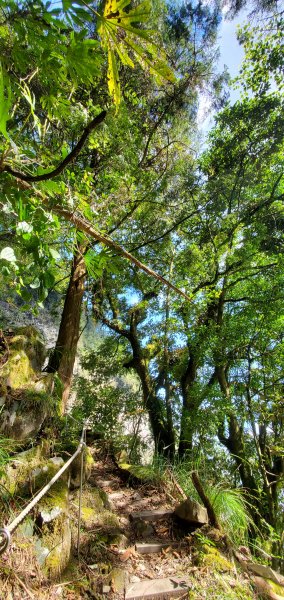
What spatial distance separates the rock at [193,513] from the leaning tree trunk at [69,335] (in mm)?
1828

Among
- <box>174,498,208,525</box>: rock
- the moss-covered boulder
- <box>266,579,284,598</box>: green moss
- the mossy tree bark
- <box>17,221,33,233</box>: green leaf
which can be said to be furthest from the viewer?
the mossy tree bark

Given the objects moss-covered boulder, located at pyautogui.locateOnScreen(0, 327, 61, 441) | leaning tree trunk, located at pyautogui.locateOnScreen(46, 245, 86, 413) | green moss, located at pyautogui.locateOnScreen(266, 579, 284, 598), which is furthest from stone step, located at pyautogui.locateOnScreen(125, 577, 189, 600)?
leaning tree trunk, located at pyautogui.locateOnScreen(46, 245, 86, 413)

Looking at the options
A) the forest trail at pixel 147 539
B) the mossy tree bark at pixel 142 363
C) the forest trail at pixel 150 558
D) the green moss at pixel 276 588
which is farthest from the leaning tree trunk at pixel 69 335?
the green moss at pixel 276 588

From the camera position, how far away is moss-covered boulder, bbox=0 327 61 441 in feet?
9.48

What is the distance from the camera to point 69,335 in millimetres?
4586

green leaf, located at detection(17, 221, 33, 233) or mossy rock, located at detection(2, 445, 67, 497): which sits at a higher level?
green leaf, located at detection(17, 221, 33, 233)

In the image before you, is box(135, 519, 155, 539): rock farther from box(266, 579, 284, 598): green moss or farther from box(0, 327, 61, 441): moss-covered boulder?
box(0, 327, 61, 441): moss-covered boulder

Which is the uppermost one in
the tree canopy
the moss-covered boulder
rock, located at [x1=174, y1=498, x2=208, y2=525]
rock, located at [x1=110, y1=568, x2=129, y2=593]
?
the tree canopy

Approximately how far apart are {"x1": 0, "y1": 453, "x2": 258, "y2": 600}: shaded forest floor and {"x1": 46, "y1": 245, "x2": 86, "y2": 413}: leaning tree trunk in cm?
133

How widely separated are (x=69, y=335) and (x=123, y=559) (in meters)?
2.66

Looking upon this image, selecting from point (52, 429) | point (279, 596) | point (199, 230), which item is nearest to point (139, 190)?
point (199, 230)

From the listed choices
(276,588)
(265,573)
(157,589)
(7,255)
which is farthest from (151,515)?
(7,255)

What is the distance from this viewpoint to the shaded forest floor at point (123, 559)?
1.97 metres

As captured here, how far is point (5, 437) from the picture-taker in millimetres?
2785
